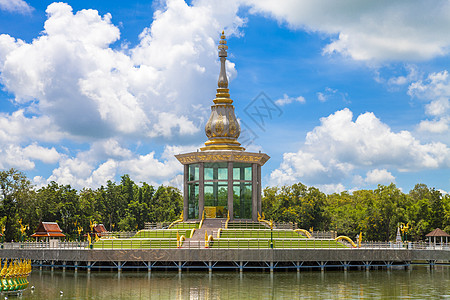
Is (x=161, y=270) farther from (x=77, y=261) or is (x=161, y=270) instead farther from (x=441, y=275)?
(x=441, y=275)

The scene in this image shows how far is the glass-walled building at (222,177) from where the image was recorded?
80.9 metres

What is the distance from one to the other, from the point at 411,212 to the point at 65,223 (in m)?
58.4

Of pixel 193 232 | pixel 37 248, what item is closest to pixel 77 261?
pixel 37 248

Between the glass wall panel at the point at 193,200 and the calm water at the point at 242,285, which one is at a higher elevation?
the glass wall panel at the point at 193,200

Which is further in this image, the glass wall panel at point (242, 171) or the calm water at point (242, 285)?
the glass wall panel at point (242, 171)

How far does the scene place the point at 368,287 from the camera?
49375 millimetres

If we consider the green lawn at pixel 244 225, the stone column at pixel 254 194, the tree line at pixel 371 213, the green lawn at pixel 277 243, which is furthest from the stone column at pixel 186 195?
the tree line at pixel 371 213

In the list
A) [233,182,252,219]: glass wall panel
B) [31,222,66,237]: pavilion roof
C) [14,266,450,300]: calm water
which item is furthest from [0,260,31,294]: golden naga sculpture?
[31,222,66,237]: pavilion roof

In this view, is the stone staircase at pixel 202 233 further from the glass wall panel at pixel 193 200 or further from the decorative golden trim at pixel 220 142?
the decorative golden trim at pixel 220 142

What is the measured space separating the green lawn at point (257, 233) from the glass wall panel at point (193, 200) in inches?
451

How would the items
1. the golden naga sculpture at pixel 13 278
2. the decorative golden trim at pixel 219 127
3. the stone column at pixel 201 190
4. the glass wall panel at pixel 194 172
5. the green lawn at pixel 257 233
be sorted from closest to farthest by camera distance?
the golden naga sculpture at pixel 13 278 → the green lawn at pixel 257 233 → the stone column at pixel 201 190 → the glass wall panel at pixel 194 172 → the decorative golden trim at pixel 219 127

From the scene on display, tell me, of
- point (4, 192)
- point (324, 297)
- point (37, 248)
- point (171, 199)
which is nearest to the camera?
point (324, 297)

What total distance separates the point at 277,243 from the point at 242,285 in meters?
17.0

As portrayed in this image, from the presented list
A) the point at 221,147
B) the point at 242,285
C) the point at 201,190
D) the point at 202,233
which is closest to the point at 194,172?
the point at 201,190
